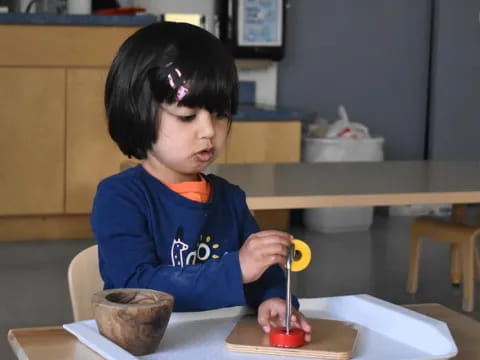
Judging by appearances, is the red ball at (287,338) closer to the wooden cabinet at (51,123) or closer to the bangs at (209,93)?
the bangs at (209,93)

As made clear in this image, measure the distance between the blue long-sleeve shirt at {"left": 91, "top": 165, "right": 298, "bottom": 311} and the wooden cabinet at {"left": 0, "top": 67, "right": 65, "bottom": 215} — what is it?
336cm

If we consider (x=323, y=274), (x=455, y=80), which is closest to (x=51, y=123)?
(x=323, y=274)

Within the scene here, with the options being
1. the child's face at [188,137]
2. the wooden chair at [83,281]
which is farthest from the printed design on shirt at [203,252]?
the wooden chair at [83,281]

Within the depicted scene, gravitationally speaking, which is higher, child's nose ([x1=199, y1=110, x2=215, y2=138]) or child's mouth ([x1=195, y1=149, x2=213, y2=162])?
child's nose ([x1=199, y1=110, x2=215, y2=138])

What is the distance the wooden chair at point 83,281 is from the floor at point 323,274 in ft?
5.03

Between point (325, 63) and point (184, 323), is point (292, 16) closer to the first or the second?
point (325, 63)

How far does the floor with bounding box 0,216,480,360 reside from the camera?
3588 mm

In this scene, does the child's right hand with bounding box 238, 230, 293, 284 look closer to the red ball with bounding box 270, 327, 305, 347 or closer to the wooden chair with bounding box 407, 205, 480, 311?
the red ball with bounding box 270, 327, 305, 347

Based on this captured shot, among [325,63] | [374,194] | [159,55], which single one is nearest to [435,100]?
[325,63]

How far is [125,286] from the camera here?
1246 millimetres

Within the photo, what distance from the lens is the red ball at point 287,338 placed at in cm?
104

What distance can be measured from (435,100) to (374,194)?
121 inches

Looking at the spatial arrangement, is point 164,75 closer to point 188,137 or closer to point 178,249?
point 188,137

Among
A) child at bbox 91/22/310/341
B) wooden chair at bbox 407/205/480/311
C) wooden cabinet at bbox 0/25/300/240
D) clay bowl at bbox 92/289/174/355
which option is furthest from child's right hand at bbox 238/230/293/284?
wooden cabinet at bbox 0/25/300/240
